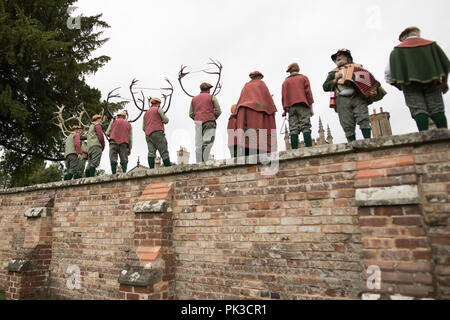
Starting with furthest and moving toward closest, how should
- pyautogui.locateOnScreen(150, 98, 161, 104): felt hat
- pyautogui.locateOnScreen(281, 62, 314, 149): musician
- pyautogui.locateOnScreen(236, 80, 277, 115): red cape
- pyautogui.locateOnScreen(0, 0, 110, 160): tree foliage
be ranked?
pyautogui.locateOnScreen(0, 0, 110, 160): tree foliage
pyautogui.locateOnScreen(150, 98, 161, 104): felt hat
pyautogui.locateOnScreen(236, 80, 277, 115): red cape
pyautogui.locateOnScreen(281, 62, 314, 149): musician

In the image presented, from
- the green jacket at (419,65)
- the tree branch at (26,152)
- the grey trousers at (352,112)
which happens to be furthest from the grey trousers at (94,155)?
the tree branch at (26,152)

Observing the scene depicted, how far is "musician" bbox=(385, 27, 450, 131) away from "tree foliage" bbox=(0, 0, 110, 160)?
1184 centimetres

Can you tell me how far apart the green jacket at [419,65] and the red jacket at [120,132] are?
19.9 ft

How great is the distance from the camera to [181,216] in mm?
5023

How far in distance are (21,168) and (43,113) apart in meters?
3.53

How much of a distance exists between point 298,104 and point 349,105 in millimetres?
977

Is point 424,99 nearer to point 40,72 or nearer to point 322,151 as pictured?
point 322,151

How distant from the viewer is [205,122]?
20.9ft

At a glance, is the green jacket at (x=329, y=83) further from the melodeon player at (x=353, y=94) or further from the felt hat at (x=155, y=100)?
the felt hat at (x=155, y=100)

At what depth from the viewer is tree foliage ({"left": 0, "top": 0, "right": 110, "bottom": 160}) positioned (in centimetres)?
1101

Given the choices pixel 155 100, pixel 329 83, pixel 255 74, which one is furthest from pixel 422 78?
pixel 155 100

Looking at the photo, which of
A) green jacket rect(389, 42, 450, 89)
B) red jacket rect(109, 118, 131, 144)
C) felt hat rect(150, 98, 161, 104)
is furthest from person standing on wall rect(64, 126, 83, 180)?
green jacket rect(389, 42, 450, 89)

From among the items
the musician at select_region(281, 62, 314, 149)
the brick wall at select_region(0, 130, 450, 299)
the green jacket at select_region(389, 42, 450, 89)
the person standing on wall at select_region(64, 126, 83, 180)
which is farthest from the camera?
the person standing on wall at select_region(64, 126, 83, 180)

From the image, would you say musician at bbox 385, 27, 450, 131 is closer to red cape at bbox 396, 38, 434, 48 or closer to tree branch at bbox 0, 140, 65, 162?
red cape at bbox 396, 38, 434, 48
